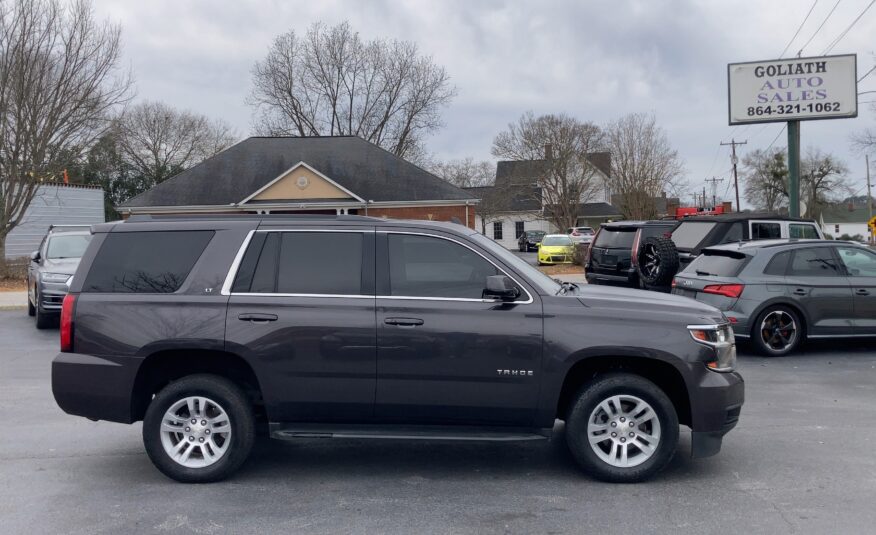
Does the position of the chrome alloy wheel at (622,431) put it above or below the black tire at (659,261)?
below

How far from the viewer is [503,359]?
5355 mm

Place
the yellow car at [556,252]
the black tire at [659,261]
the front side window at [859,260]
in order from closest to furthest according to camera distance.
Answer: the front side window at [859,260], the black tire at [659,261], the yellow car at [556,252]

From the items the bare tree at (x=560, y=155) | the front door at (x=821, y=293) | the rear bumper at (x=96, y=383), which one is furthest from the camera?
the bare tree at (x=560, y=155)

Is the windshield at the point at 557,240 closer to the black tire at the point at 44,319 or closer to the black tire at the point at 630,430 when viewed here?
the black tire at the point at 44,319

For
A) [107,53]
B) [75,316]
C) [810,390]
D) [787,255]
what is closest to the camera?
[75,316]

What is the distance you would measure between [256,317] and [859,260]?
8919mm

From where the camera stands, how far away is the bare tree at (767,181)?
78.8 meters

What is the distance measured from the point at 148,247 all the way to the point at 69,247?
1116 centimetres

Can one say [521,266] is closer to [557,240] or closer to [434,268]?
[434,268]

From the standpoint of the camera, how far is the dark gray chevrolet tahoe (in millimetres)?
5375

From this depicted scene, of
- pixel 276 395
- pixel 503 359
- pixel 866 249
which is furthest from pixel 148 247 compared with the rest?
pixel 866 249

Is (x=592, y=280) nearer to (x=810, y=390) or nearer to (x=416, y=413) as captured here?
(x=810, y=390)

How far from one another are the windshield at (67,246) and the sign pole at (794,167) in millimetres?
18324

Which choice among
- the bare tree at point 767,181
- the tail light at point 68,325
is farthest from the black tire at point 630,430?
the bare tree at point 767,181
